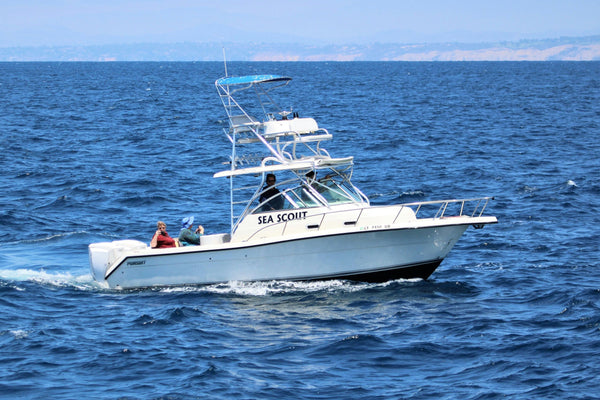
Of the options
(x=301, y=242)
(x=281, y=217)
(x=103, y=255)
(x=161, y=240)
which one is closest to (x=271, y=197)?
(x=281, y=217)

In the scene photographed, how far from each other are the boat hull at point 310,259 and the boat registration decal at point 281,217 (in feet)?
2.14

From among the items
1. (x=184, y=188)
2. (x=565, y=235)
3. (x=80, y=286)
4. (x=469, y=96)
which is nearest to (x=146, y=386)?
(x=80, y=286)

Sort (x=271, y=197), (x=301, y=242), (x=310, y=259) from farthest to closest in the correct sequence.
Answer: (x=271, y=197) < (x=310, y=259) < (x=301, y=242)

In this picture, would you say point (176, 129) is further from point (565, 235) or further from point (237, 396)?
point (237, 396)

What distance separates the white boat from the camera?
55.2ft

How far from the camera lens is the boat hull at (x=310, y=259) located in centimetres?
1684

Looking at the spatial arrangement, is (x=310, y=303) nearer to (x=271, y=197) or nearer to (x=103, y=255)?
(x=271, y=197)

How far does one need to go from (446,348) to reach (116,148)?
29697mm

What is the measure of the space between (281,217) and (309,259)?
1.07 metres

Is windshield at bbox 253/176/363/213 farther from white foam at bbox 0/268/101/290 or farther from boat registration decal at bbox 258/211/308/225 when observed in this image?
white foam at bbox 0/268/101/290

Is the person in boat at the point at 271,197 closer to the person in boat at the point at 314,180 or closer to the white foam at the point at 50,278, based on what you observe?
the person in boat at the point at 314,180

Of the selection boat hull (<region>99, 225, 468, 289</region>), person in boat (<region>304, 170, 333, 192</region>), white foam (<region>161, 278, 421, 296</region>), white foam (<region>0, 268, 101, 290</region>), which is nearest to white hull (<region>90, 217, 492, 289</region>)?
boat hull (<region>99, 225, 468, 289</region>)

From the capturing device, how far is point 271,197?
57.4 ft

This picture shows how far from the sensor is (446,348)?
1359 cm
